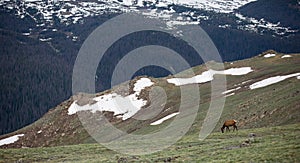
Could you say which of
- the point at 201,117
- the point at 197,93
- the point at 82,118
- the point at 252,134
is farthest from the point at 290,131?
the point at 82,118

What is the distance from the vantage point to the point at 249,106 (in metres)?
54.0

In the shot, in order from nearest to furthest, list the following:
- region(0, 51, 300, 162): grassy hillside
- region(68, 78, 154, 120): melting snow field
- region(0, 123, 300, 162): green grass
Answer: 1. region(0, 123, 300, 162): green grass
2. region(0, 51, 300, 162): grassy hillside
3. region(68, 78, 154, 120): melting snow field

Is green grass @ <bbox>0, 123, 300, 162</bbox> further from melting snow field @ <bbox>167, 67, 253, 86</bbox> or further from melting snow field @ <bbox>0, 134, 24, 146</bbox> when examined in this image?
melting snow field @ <bbox>167, 67, 253, 86</bbox>

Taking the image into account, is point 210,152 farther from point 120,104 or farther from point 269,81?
point 120,104

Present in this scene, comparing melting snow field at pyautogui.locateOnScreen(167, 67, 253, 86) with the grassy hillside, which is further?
melting snow field at pyautogui.locateOnScreen(167, 67, 253, 86)

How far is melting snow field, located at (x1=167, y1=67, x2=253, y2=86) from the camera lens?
89819 mm

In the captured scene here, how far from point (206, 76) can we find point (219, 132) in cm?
5285

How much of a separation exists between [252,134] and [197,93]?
45.7m

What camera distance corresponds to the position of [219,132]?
42.8 m

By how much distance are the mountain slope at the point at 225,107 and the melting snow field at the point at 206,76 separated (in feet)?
5.56

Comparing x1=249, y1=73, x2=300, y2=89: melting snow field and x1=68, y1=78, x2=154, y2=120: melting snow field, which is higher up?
x1=249, y1=73, x2=300, y2=89: melting snow field

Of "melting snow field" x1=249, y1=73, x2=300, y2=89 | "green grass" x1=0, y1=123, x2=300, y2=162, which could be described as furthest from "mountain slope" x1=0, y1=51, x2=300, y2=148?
"green grass" x1=0, y1=123, x2=300, y2=162

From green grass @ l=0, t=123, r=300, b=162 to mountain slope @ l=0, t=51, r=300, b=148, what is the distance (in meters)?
10.5

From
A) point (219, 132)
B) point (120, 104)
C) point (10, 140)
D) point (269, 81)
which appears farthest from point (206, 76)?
point (219, 132)
